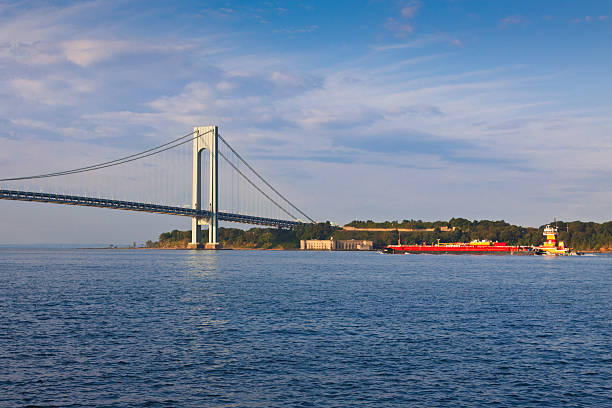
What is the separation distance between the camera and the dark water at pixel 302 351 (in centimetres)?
1708

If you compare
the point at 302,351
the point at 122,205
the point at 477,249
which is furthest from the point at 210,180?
the point at 302,351

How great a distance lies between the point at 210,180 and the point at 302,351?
12646cm

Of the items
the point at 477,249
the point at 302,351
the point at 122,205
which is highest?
the point at 122,205

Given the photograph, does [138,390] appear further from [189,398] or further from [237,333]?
[237,333]

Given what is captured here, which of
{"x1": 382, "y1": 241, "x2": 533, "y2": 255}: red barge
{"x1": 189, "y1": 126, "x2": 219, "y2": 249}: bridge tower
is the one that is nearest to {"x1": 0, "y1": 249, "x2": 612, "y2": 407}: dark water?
{"x1": 189, "y1": 126, "x2": 219, "y2": 249}: bridge tower

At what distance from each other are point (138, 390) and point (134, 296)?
86.1ft

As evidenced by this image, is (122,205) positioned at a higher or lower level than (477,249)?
higher

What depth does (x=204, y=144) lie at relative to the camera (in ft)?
510

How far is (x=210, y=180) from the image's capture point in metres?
146

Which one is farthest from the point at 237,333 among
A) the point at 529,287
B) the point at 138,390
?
the point at 529,287

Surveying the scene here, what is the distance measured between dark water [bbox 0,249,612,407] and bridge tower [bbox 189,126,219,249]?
101946 mm

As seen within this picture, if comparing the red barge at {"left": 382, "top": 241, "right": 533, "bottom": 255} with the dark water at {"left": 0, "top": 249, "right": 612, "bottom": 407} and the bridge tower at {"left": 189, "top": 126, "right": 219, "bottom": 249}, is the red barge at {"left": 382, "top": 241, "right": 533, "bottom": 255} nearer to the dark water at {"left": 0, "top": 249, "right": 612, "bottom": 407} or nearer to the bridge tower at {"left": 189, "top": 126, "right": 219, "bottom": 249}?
the bridge tower at {"left": 189, "top": 126, "right": 219, "bottom": 249}

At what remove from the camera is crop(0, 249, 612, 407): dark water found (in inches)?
672

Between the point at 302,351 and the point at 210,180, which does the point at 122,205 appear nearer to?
the point at 210,180
